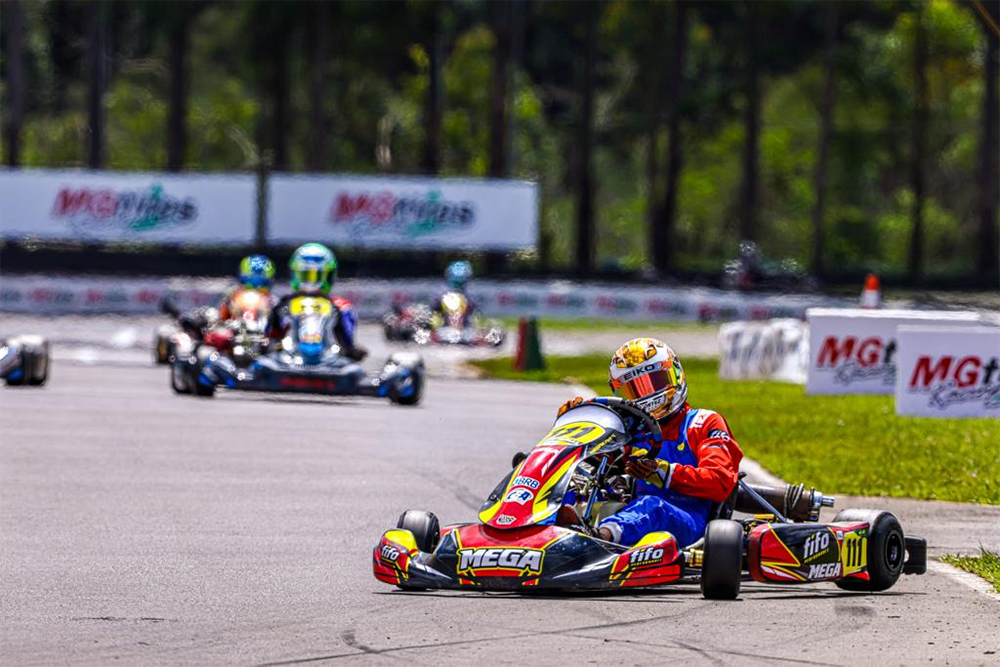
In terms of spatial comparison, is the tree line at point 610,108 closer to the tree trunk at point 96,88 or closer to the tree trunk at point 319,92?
the tree trunk at point 319,92

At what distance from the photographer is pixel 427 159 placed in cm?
5903

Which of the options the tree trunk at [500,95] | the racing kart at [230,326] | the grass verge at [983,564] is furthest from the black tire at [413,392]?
the tree trunk at [500,95]

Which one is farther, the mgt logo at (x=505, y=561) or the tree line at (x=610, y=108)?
the tree line at (x=610, y=108)

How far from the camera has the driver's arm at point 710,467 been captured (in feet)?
31.1

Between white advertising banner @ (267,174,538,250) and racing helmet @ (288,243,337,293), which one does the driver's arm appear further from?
white advertising banner @ (267,174,538,250)

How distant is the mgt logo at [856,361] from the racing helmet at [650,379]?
12780mm

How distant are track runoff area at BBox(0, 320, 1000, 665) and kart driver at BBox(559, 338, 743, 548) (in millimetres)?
333

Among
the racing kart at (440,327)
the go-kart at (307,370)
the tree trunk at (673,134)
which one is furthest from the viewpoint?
the tree trunk at (673,134)

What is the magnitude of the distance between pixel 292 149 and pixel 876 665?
231ft

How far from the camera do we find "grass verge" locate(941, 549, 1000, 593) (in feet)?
32.8

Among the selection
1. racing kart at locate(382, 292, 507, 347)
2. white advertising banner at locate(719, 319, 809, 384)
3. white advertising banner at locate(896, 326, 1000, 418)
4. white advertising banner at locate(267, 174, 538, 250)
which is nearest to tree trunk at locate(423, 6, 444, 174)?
white advertising banner at locate(267, 174, 538, 250)

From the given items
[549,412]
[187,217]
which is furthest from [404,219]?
[549,412]

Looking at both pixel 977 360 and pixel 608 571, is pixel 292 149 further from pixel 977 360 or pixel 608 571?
pixel 608 571

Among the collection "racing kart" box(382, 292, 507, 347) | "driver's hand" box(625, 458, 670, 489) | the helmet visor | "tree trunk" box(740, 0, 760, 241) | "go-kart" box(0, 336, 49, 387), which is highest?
"tree trunk" box(740, 0, 760, 241)
